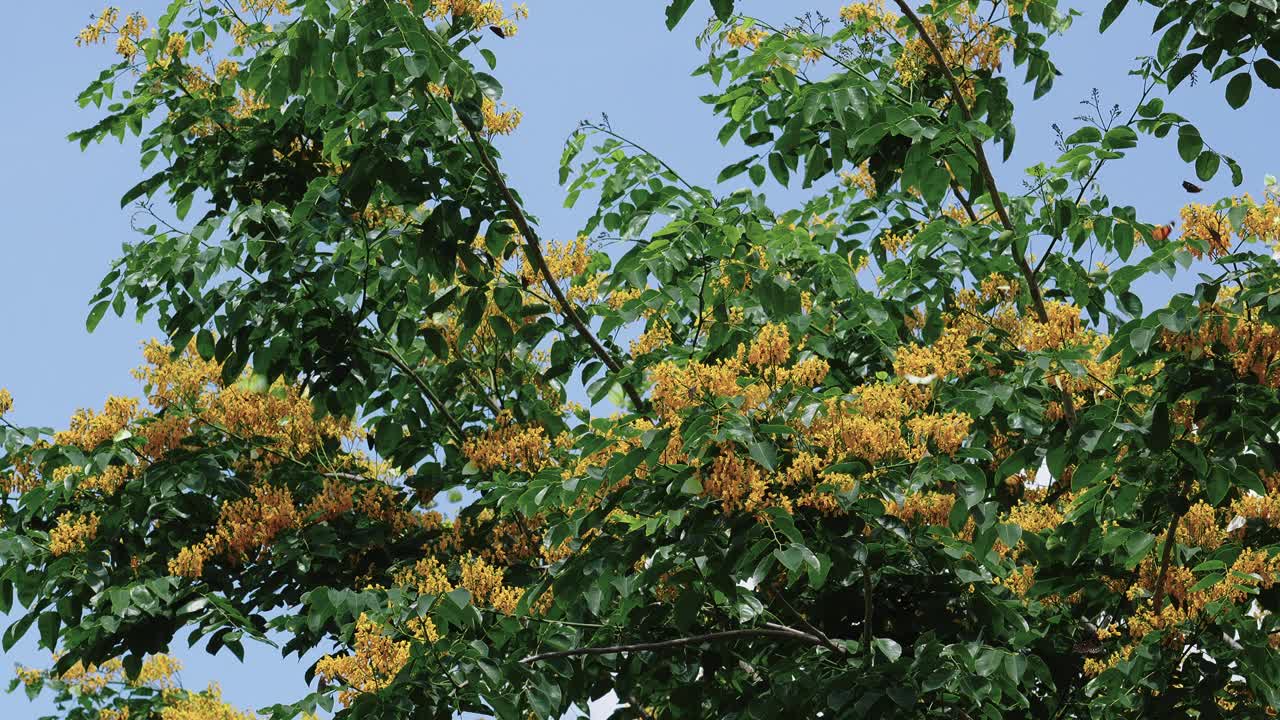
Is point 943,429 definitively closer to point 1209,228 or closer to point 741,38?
point 1209,228

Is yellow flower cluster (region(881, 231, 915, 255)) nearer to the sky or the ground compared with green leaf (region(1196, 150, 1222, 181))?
nearer to the sky

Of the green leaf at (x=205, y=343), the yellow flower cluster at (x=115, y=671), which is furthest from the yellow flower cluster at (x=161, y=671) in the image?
the green leaf at (x=205, y=343)

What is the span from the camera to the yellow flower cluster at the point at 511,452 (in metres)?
5.17

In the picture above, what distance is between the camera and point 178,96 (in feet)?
20.7

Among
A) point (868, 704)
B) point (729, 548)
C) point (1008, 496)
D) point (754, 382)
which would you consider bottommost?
point (868, 704)

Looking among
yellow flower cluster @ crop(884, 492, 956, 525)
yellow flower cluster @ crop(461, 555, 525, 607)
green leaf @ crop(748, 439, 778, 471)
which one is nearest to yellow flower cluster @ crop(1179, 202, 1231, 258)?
yellow flower cluster @ crop(884, 492, 956, 525)

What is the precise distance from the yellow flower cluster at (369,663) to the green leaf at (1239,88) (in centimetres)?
315

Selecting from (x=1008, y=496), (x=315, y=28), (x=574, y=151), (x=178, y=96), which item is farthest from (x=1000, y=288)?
(x=178, y=96)

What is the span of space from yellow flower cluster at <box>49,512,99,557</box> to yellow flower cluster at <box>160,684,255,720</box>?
6.34 feet

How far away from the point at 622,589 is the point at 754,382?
27.7 inches

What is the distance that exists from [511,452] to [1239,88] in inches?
110

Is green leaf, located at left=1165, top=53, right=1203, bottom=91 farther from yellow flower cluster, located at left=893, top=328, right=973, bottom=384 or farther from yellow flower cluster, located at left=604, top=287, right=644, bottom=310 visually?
yellow flower cluster, located at left=604, top=287, right=644, bottom=310

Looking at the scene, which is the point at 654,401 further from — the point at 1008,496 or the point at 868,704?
the point at 1008,496

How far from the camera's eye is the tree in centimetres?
392
